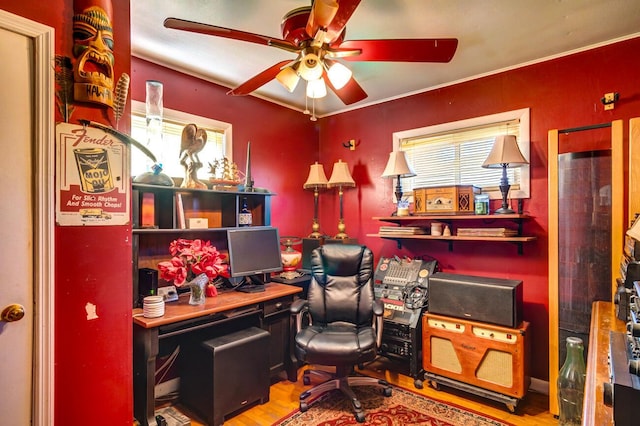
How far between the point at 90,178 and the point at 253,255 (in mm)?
1547

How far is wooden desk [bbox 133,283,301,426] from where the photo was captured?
80.2 inches

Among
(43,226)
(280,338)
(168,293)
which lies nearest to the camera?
(43,226)

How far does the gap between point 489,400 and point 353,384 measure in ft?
3.35

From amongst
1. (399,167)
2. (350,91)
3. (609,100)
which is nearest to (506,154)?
(609,100)

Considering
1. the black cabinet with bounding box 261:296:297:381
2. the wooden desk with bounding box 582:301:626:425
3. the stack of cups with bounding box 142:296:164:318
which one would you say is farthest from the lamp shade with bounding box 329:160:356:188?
the wooden desk with bounding box 582:301:626:425

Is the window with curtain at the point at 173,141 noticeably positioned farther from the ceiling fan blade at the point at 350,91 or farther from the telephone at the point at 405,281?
the telephone at the point at 405,281

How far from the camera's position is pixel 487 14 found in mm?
2080

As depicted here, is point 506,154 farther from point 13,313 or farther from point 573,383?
point 13,313

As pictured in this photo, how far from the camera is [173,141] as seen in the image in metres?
2.87

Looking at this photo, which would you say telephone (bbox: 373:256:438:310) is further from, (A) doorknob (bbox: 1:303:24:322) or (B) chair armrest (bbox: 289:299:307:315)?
(A) doorknob (bbox: 1:303:24:322)

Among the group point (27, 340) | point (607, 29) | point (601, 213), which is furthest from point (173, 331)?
point (607, 29)

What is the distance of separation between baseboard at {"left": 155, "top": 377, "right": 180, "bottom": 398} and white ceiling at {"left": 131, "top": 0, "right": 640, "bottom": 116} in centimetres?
250

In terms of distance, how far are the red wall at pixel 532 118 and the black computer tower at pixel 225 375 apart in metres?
1.76

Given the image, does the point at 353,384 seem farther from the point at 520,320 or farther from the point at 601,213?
the point at 601,213
